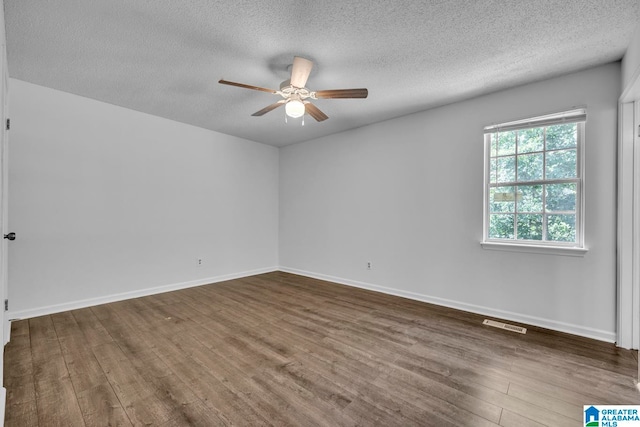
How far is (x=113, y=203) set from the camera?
385cm

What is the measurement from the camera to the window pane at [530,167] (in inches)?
122

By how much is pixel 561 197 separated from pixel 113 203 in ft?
17.9

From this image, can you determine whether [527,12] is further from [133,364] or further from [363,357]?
[133,364]

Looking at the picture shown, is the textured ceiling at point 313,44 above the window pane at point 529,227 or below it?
above

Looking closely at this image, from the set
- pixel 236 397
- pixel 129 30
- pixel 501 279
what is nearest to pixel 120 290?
pixel 236 397

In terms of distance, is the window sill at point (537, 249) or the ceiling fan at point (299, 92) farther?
the window sill at point (537, 249)

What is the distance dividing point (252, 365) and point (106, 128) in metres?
3.68

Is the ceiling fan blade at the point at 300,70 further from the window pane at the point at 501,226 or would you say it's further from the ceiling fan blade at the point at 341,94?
the window pane at the point at 501,226

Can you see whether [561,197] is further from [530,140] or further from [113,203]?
[113,203]

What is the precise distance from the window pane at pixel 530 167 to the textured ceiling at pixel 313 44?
2.68ft

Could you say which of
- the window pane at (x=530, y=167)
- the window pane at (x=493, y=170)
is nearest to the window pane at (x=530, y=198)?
the window pane at (x=530, y=167)

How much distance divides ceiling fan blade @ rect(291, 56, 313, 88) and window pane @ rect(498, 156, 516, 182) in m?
2.52

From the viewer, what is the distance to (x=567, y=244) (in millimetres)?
2898

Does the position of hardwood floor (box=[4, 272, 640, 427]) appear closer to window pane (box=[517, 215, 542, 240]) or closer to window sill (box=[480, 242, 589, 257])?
window sill (box=[480, 242, 589, 257])
